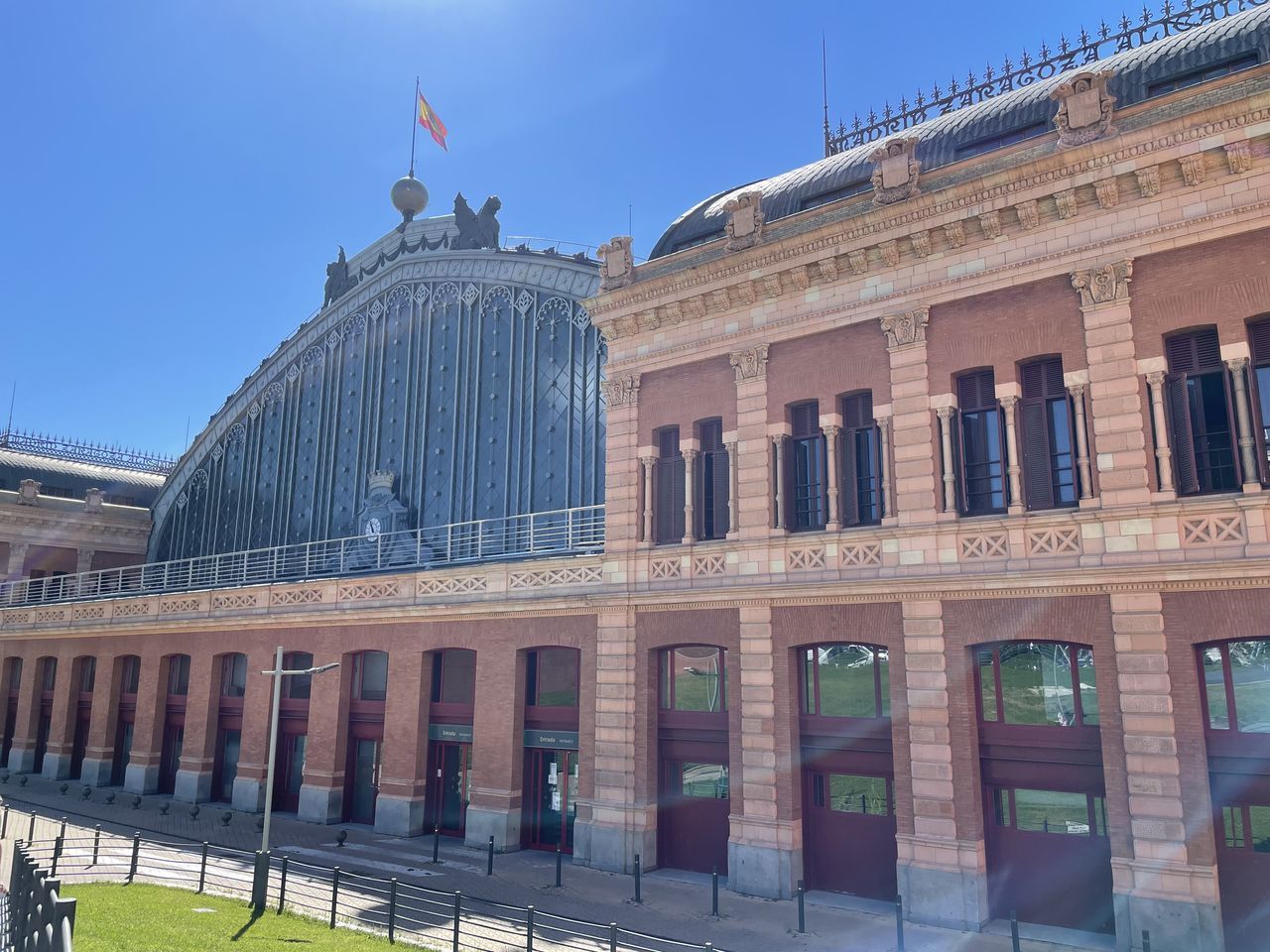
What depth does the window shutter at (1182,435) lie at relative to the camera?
57.3 ft

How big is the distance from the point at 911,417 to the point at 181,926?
16.6m

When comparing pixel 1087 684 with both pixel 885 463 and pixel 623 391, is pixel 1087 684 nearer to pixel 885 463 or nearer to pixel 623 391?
pixel 885 463

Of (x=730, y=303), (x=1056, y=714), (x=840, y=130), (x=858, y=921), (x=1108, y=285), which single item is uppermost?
(x=840, y=130)

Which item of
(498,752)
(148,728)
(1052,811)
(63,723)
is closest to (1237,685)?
(1052,811)

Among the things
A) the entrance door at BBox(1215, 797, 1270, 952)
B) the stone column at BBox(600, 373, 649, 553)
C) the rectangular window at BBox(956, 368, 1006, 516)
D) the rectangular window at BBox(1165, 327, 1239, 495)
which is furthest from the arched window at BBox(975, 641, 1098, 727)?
the stone column at BBox(600, 373, 649, 553)

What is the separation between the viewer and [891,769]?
789 inches

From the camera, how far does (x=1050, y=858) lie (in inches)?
709

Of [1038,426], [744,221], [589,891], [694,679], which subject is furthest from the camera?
[694,679]

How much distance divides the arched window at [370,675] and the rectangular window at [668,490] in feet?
38.7

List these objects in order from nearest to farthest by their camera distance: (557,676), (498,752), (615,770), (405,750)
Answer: (615,770) → (498,752) → (557,676) → (405,750)

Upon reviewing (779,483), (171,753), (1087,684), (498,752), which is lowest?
(171,753)

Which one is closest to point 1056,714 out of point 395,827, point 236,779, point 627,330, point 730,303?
A: point 730,303

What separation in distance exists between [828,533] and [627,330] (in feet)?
27.0

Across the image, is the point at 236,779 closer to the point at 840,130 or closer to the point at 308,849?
the point at 308,849
